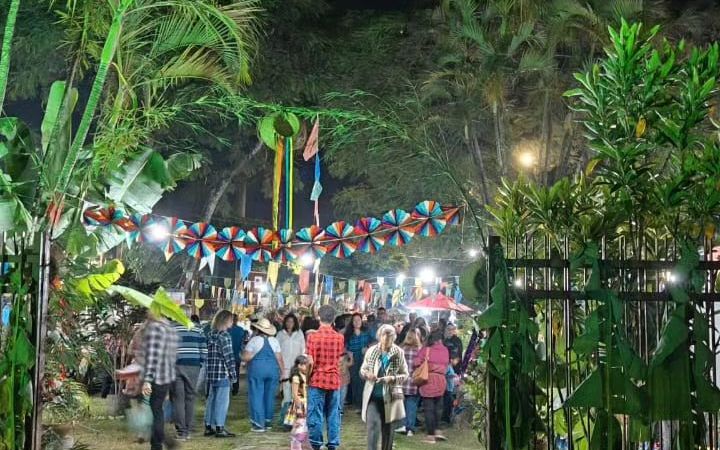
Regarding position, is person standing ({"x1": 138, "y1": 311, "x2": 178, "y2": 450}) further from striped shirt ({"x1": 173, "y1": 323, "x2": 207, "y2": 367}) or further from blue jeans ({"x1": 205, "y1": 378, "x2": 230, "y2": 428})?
blue jeans ({"x1": 205, "y1": 378, "x2": 230, "y2": 428})

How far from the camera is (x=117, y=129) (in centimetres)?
655

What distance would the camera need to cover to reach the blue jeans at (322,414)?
985cm

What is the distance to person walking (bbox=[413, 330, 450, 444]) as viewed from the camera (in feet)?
36.8

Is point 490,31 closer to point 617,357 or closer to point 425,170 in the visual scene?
point 425,170

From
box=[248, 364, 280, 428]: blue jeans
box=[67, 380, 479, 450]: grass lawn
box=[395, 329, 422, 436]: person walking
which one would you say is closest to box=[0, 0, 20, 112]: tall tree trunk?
box=[67, 380, 479, 450]: grass lawn

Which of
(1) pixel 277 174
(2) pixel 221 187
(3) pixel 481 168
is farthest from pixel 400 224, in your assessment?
(2) pixel 221 187

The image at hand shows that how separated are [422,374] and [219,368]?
288cm

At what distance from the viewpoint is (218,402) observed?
11.4 metres

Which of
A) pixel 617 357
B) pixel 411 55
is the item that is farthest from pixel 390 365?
pixel 411 55

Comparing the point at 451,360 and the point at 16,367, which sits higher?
the point at 16,367

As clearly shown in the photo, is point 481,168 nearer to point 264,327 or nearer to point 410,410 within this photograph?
point 410,410

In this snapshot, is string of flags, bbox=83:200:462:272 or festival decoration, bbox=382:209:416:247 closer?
string of flags, bbox=83:200:462:272

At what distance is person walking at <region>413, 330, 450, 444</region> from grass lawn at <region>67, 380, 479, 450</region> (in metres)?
0.34

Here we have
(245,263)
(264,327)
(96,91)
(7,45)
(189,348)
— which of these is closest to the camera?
(7,45)
